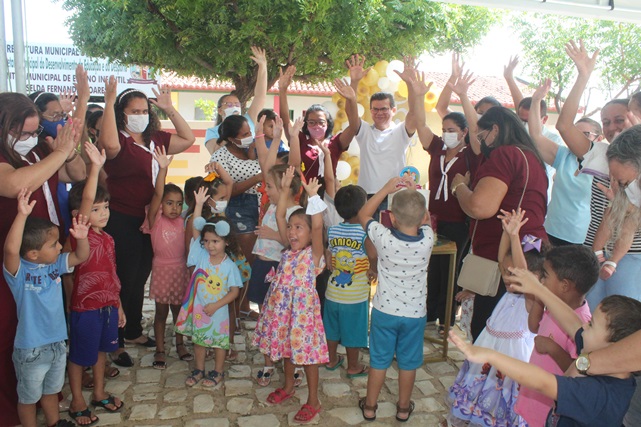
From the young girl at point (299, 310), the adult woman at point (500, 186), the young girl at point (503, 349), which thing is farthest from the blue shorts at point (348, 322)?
the young girl at point (503, 349)

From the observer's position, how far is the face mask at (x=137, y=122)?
3.99 metres

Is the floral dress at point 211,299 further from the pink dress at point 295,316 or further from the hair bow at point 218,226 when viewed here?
the pink dress at point 295,316

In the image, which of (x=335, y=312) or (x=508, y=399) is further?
(x=335, y=312)

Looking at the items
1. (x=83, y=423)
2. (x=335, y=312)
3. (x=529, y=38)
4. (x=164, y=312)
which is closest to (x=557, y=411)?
(x=335, y=312)

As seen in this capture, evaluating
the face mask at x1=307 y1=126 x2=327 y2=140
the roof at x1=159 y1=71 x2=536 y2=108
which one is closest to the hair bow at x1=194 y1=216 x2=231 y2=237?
the face mask at x1=307 y1=126 x2=327 y2=140

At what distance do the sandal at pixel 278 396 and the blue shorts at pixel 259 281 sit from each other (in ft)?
2.75

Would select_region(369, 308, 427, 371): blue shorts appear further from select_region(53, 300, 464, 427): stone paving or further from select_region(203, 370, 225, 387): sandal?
select_region(203, 370, 225, 387): sandal

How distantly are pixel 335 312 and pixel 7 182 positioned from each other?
2.27m

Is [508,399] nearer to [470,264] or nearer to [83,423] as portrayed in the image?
[470,264]

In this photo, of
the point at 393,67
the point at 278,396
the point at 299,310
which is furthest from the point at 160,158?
the point at 393,67

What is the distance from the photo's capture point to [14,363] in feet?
9.74

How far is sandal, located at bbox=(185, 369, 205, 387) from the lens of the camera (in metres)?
3.82

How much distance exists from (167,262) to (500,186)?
2.54 m

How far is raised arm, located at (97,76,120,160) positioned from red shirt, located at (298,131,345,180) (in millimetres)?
1718
